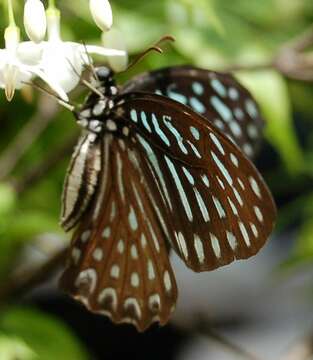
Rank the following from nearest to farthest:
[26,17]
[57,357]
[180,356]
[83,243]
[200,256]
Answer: [26,17]
[200,256]
[83,243]
[57,357]
[180,356]

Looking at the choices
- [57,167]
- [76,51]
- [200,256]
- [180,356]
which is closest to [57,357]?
[57,167]

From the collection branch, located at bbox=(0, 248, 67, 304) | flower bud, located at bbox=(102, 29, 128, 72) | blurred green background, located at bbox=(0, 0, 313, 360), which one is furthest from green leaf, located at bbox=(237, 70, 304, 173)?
branch, located at bbox=(0, 248, 67, 304)

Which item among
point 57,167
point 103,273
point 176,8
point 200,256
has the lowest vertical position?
point 200,256

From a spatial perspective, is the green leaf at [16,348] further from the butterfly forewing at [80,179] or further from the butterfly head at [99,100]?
the butterfly head at [99,100]

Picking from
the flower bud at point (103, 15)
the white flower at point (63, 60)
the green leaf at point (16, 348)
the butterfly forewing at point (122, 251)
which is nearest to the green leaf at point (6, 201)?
the butterfly forewing at point (122, 251)

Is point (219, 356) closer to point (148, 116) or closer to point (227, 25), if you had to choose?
point (227, 25)

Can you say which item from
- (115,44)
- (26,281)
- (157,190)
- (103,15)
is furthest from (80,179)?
(26,281)

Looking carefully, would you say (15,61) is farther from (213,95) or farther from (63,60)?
(213,95)
